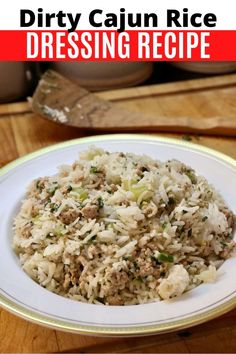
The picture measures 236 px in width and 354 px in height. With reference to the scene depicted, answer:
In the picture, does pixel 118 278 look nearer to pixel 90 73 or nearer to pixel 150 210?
pixel 150 210

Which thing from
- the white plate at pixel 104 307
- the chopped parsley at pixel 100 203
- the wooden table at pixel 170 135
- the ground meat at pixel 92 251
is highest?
the chopped parsley at pixel 100 203

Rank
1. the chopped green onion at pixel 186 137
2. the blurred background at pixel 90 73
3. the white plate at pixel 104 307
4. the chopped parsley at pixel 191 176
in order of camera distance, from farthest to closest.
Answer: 1. the blurred background at pixel 90 73
2. the chopped green onion at pixel 186 137
3. the chopped parsley at pixel 191 176
4. the white plate at pixel 104 307

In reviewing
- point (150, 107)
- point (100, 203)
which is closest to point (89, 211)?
point (100, 203)

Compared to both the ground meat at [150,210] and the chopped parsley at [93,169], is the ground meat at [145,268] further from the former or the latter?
the chopped parsley at [93,169]

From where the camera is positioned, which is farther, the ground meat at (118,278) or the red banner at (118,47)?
the red banner at (118,47)

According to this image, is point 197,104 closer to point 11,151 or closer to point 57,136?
point 57,136

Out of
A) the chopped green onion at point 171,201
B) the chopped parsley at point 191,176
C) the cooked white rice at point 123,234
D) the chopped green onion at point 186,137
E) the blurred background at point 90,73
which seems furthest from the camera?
the blurred background at point 90,73

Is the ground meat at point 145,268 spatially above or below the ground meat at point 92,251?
below

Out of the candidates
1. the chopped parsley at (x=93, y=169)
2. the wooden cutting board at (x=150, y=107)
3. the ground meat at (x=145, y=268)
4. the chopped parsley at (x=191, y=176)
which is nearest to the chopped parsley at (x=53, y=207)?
the chopped parsley at (x=93, y=169)

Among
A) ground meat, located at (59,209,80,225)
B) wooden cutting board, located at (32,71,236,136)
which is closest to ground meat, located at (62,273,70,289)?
ground meat, located at (59,209,80,225)
